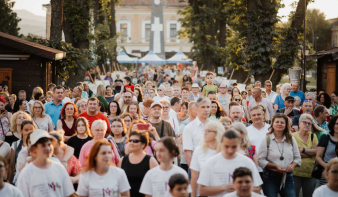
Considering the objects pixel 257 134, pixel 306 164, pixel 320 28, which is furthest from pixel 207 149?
pixel 320 28

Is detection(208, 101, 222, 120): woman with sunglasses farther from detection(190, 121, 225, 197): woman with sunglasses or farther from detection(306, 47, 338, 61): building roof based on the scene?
detection(306, 47, 338, 61): building roof

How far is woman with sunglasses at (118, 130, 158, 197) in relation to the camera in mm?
6184

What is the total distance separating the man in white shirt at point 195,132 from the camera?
7.29m

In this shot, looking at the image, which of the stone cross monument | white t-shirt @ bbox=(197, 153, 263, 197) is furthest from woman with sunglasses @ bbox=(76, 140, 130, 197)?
the stone cross monument

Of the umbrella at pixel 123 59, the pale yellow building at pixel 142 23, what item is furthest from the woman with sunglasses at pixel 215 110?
the pale yellow building at pixel 142 23

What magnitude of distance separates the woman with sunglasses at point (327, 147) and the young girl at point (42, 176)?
4.04 m

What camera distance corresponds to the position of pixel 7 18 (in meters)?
52.4

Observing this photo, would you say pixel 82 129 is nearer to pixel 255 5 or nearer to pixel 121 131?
pixel 121 131

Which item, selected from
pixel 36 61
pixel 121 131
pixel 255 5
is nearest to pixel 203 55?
pixel 255 5

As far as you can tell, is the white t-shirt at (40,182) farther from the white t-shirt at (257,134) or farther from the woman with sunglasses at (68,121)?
the woman with sunglasses at (68,121)

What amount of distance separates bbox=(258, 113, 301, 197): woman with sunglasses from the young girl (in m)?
3.10

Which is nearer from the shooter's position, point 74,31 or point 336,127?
point 336,127

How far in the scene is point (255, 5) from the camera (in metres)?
23.4

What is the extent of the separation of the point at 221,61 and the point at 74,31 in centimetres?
1453
